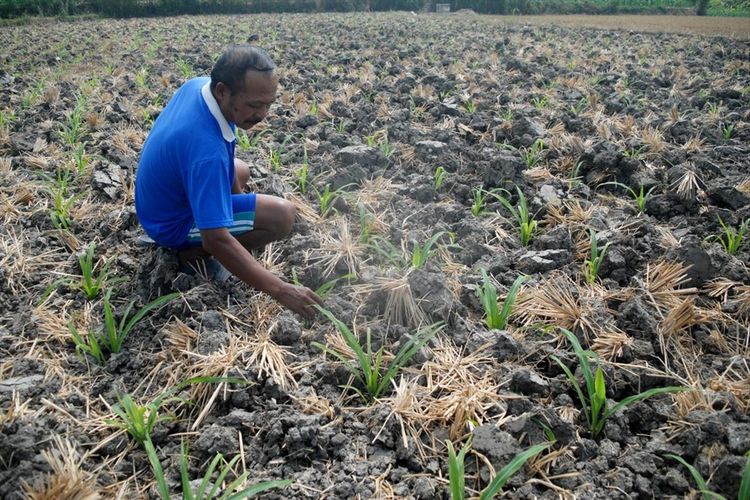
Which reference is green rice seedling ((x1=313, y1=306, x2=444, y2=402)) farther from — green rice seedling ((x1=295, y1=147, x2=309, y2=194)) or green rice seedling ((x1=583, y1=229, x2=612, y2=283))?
green rice seedling ((x1=295, y1=147, x2=309, y2=194))

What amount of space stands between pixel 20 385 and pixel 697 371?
2.96 metres

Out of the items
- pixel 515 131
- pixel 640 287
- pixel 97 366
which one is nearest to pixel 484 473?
pixel 640 287

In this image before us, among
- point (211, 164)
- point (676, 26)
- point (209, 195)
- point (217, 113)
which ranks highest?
point (676, 26)

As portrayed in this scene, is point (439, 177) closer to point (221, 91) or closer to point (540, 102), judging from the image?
point (221, 91)

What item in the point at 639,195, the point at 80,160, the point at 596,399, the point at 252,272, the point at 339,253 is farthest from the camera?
the point at 80,160

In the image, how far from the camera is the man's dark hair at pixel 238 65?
2635mm

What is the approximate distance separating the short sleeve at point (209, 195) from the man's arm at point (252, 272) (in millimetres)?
46

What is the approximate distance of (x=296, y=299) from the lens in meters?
2.71

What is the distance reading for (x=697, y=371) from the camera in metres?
2.54

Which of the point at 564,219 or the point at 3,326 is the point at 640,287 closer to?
the point at 564,219

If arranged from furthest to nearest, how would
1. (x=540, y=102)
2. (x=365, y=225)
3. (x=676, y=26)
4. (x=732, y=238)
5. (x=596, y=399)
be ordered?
(x=676, y=26), (x=540, y=102), (x=365, y=225), (x=732, y=238), (x=596, y=399)

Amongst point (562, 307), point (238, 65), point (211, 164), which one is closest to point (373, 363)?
point (562, 307)

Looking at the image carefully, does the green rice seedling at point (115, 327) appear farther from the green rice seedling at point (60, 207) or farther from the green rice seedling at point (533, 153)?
the green rice seedling at point (533, 153)

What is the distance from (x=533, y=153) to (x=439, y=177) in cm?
98
